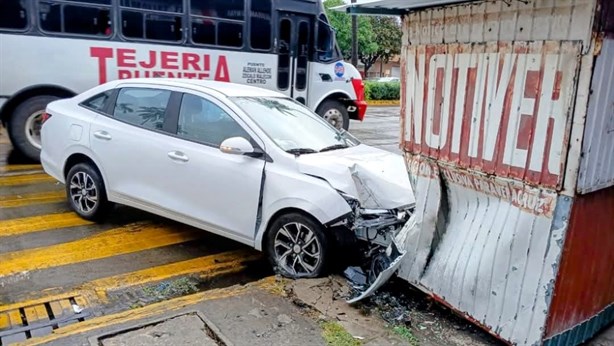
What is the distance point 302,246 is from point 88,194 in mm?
2817

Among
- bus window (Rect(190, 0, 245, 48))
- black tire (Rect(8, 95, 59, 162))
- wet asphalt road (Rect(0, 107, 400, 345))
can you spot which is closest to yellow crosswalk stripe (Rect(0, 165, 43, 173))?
black tire (Rect(8, 95, 59, 162))

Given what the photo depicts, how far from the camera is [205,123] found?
479 cm

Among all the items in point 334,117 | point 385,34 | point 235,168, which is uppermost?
point 385,34

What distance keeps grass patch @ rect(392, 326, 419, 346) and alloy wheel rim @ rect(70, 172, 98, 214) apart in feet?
12.0

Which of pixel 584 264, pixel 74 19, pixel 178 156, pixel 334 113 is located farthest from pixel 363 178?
pixel 334 113

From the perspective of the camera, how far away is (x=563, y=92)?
2787mm

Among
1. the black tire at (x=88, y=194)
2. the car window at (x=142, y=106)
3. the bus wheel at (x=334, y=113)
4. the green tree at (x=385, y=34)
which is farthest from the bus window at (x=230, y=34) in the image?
the green tree at (x=385, y=34)

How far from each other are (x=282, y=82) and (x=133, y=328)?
320 inches

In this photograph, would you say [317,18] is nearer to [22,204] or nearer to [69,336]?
[22,204]

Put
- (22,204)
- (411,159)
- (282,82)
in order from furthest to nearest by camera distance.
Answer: (282,82)
(22,204)
(411,159)

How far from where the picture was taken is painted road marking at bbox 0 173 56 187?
275 inches

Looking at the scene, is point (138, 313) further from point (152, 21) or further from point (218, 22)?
point (218, 22)

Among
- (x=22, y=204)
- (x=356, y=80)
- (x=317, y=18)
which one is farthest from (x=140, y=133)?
(x=356, y=80)

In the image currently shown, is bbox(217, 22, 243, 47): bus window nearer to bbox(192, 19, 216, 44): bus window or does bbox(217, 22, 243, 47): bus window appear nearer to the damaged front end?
bbox(192, 19, 216, 44): bus window
